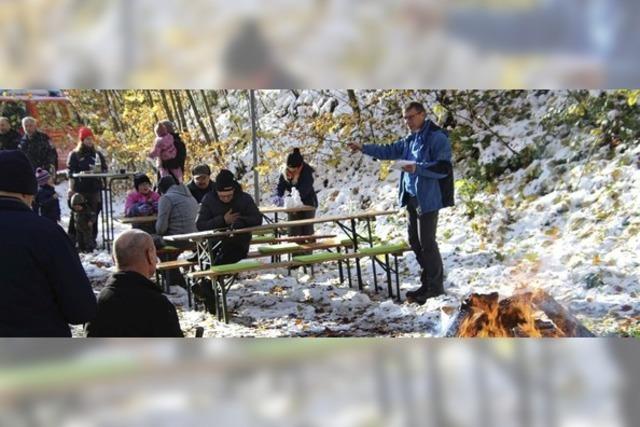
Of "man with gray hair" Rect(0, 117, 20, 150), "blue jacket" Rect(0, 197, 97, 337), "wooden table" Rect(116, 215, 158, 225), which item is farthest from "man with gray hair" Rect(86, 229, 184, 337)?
"man with gray hair" Rect(0, 117, 20, 150)

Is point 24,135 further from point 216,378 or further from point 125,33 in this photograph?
point 216,378

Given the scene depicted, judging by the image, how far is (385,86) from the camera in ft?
17.2

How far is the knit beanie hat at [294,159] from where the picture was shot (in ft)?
18.2

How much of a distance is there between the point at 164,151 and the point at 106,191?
0.44 metres

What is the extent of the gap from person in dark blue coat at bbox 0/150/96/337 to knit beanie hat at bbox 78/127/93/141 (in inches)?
76.6

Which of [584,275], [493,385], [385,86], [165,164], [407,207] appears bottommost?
[493,385]

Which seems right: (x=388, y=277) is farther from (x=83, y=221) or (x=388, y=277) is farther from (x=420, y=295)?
(x=83, y=221)

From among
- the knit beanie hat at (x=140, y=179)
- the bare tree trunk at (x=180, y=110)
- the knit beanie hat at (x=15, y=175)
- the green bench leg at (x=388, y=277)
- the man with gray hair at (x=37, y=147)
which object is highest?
the bare tree trunk at (x=180, y=110)

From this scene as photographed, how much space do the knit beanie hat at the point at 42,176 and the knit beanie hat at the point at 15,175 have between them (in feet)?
6.04

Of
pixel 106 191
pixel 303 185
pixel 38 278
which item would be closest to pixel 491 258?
pixel 303 185

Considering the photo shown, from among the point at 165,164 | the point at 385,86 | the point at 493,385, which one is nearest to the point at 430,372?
the point at 493,385

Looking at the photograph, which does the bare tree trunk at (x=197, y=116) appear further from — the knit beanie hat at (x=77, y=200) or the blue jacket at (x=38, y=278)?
the blue jacket at (x=38, y=278)

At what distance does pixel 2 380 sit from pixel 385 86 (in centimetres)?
274

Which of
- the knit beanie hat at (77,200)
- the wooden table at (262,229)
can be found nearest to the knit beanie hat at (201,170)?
the wooden table at (262,229)
